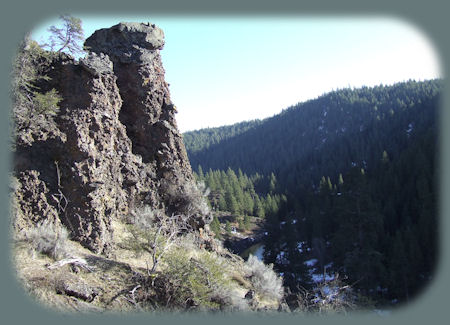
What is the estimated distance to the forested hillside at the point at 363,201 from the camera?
99.2 ft

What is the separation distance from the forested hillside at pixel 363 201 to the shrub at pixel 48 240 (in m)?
7.98

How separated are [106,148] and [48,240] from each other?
166 inches

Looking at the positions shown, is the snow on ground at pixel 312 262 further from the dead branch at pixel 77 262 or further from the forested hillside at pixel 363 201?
the dead branch at pixel 77 262

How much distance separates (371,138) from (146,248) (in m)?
111

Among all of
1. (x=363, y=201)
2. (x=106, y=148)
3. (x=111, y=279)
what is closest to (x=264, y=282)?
(x=111, y=279)

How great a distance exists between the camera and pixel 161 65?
56.4 feet

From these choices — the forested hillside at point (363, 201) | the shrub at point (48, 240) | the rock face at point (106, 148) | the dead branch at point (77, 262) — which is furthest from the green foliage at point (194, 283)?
the forested hillside at point (363, 201)

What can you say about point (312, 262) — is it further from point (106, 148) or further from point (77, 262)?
point (77, 262)

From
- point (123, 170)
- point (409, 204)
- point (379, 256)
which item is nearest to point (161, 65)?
point (123, 170)

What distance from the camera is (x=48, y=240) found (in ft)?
28.9

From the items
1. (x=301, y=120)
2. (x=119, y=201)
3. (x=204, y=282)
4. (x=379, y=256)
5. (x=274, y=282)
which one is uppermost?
(x=301, y=120)

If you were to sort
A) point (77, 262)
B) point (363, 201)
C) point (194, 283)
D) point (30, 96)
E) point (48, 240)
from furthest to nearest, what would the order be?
point (363, 201) < point (30, 96) < point (194, 283) < point (77, 262) < point (48, 240)

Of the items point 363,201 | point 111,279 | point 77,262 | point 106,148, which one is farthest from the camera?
point 363,201

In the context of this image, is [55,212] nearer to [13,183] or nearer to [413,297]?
[13,183]
